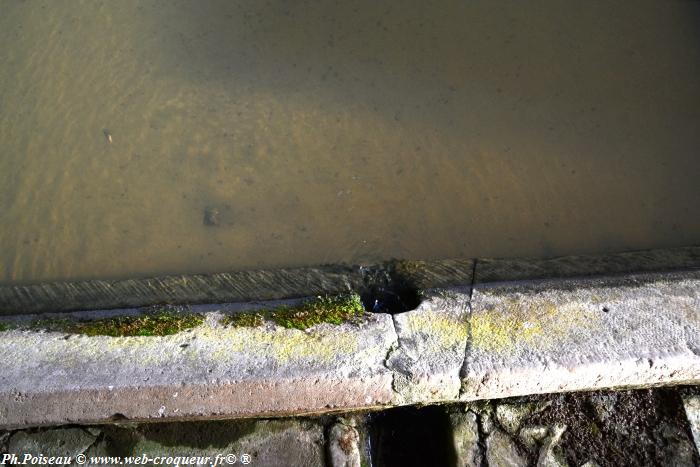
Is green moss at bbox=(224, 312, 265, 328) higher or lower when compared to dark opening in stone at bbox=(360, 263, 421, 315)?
lower

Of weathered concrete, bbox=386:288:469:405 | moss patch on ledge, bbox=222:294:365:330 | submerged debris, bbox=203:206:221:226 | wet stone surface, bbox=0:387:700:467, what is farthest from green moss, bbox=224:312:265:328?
submerged debris, bbox=203:206:221:226

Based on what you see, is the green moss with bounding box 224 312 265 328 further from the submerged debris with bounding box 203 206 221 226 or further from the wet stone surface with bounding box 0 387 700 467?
the submerged debris with bounding box 203 206 221 226

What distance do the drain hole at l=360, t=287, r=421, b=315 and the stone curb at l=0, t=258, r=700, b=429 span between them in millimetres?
208

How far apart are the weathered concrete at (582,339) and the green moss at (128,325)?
90cm

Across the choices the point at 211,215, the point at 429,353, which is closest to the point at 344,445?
the point at 429,353

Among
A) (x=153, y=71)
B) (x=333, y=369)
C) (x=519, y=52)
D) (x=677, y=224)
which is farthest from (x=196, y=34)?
(x=677, y=224)

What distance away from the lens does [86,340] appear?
172 cm

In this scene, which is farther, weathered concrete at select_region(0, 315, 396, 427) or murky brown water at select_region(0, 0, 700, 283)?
murky brown water at select_region(0, 0, 700, 283)

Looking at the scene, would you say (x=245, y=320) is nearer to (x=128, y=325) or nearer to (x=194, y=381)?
(x=194, y=381)

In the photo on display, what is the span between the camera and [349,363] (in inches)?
64.3

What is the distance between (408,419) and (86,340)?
3.55 feet

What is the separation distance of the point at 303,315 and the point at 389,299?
38 centimetres

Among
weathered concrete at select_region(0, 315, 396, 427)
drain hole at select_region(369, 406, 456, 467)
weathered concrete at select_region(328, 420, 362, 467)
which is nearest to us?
weathered concrete at select_region(0, 315, 396, 427)

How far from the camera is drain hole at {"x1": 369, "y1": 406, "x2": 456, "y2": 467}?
1.81 m
